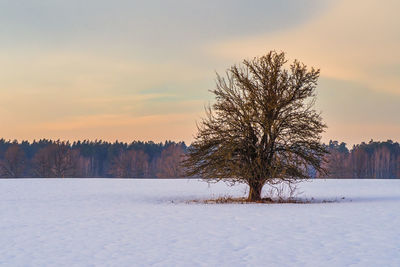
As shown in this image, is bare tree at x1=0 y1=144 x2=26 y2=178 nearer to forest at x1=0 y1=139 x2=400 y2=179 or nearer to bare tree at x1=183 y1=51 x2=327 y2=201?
forest at x1=0 y1=139 x2=400 y2=179

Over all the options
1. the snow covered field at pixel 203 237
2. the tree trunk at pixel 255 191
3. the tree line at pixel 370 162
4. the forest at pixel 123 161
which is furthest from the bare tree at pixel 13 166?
the snow covered field at pixel 203 237

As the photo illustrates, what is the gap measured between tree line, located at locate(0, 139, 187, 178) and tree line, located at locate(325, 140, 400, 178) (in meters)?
40.2

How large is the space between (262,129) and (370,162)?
11968 cm

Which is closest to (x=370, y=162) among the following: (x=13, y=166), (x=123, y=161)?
(x=123, y=161)

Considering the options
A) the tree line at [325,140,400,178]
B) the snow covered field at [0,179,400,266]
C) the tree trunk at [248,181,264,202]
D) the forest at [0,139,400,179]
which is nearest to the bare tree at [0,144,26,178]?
the forest at [0,139,400,179]

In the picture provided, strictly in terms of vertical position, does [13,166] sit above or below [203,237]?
above

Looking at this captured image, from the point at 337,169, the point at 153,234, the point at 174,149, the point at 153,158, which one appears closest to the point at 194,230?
the point at 153,234

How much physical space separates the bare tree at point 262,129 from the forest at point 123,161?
148 feet

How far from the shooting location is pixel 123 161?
416 feet

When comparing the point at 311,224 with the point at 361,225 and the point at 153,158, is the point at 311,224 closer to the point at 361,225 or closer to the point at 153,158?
the point at 361,225

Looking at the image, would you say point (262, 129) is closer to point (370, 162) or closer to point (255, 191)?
point (255, 191)

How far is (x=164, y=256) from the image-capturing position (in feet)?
42.8

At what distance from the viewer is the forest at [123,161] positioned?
103581mm

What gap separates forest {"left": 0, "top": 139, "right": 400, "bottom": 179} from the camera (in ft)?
340
